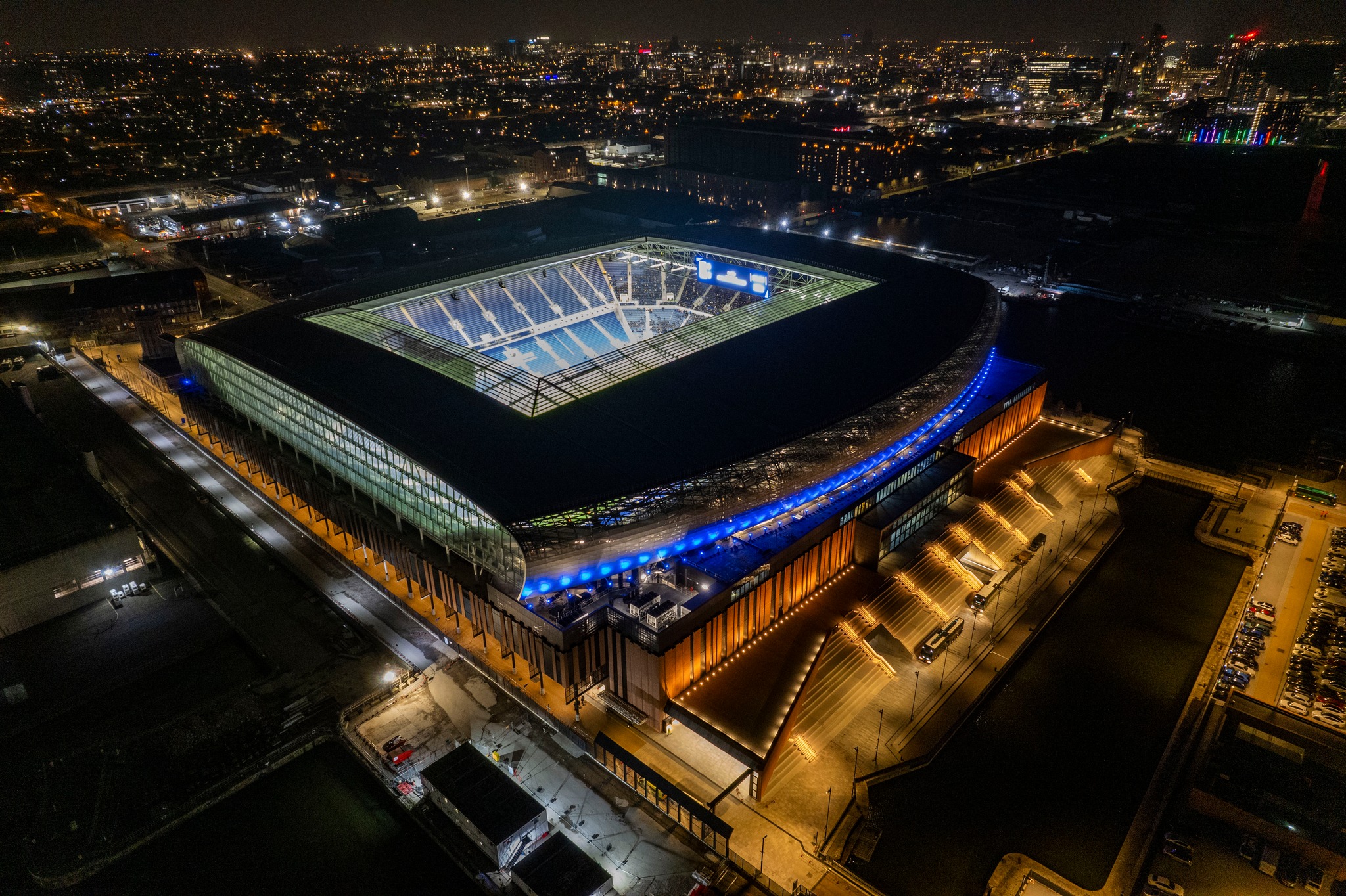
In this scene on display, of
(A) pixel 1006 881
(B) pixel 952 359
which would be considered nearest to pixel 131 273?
(B) pixel 952 359

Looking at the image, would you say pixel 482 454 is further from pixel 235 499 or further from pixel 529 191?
pixel 529 191

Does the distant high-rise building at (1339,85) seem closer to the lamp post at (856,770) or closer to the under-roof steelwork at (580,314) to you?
the under-roof steelwork at (580,314)

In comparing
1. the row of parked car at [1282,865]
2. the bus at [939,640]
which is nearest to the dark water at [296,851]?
the bus at [939,640]

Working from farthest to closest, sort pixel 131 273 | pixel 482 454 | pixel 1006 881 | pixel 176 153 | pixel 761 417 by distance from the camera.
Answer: pixel 176 153 → pixel 131 273 → pixel 761 417 → pixel 482 454 → pixel 1006 881

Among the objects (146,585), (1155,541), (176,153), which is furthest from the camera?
(176,153)

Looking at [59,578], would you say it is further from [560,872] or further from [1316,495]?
[1316,495]

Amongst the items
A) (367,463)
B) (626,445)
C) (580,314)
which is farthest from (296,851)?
(580,314)

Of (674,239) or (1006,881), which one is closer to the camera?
(1006,881)

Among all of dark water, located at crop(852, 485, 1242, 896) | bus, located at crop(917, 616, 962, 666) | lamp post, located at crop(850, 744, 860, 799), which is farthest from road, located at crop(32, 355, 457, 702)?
bus, located at crop(917, 616, 962, 666)

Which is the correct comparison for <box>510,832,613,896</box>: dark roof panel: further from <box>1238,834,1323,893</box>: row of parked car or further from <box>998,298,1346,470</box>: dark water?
<box>998,298,1346,470</box>: dark water
